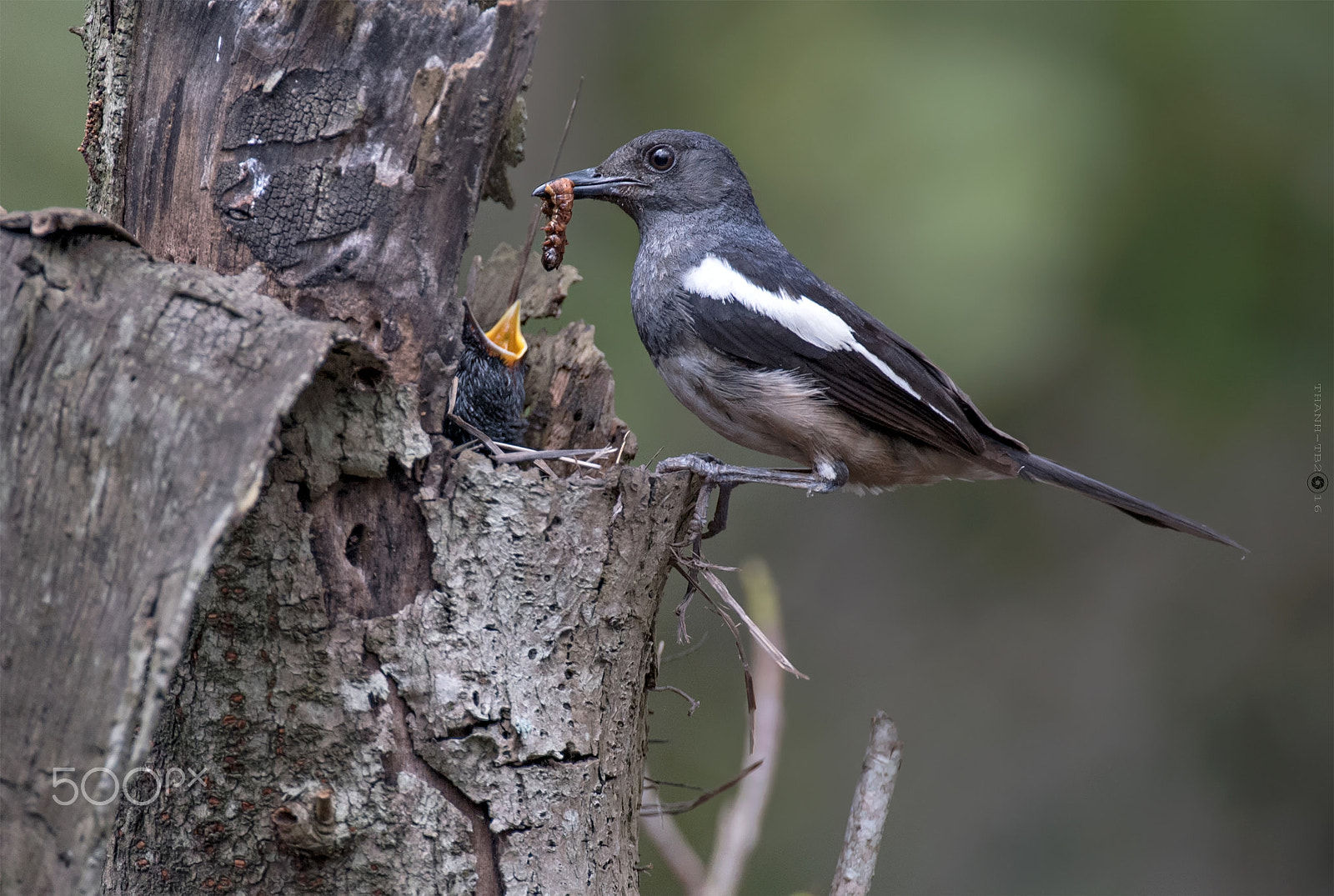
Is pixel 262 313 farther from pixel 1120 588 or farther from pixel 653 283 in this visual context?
pixel 1120 588

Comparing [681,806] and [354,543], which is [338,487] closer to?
[354,543]

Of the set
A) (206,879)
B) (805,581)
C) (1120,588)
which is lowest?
(206,879)

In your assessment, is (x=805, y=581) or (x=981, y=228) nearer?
(x=981, y=228)

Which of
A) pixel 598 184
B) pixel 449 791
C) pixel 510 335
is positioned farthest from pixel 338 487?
pixel 598 184

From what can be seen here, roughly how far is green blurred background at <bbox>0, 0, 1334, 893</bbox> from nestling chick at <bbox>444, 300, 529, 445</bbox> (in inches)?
26.1

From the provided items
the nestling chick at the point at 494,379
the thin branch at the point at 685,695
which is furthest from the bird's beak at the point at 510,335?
the thin branch at the point at 685,695

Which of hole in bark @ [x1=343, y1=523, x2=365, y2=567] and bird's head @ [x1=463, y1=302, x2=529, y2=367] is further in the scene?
bird's head @ [x1=463, y1=302, x2=529, y2=367]

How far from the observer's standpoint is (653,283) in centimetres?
341

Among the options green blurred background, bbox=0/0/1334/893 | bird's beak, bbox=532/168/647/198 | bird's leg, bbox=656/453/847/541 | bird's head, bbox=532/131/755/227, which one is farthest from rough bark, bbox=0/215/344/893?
green blurred background, bbox=0/0/1334/893

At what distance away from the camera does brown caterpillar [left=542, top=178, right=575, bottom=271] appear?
10.8 ft

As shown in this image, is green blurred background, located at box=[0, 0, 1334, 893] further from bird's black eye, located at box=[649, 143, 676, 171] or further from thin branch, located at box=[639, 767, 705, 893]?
thin branch, located at box=[639, 767, 705, 893]

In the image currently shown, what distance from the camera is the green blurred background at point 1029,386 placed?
373 centimetres

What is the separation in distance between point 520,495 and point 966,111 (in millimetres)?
2408

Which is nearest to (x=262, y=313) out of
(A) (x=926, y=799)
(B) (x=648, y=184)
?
(B) (x=648, y=184)
